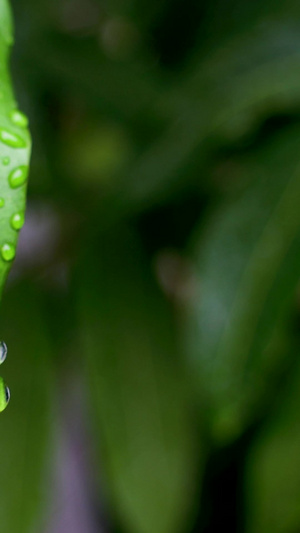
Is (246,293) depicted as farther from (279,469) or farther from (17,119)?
(17,119)

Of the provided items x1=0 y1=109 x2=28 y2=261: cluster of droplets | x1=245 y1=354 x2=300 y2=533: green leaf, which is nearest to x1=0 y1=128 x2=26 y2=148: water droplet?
x1=0 y1=109 x2=28 y2=261: cluster of droplets

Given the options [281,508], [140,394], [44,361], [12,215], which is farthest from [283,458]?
[12,215]

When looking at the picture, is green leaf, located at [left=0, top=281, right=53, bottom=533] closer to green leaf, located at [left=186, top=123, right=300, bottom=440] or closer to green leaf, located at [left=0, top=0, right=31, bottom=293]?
green leaf, located at [left=186, top=123, right=300, bottom=440]

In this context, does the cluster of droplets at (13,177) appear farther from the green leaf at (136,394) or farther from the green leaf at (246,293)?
the green leaf at (136,394)

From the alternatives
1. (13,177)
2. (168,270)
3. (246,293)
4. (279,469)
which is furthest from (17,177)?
(168,270)

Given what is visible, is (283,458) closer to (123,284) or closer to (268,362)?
(268,362)

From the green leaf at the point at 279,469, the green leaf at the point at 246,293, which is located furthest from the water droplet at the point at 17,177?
the green leaf at the point at 279,469

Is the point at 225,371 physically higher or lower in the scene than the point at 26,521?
higher
